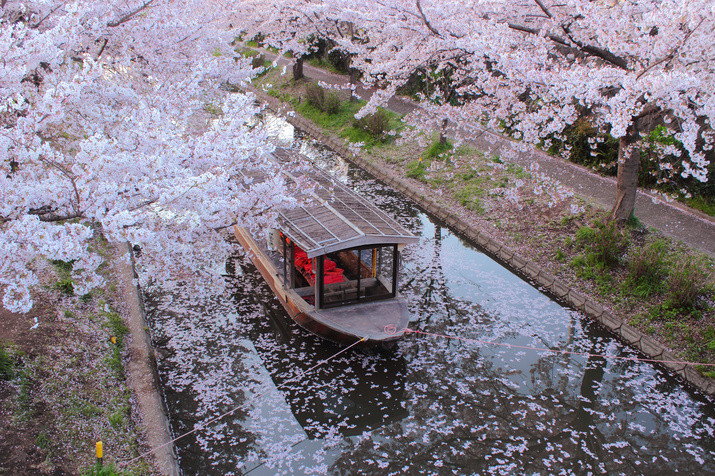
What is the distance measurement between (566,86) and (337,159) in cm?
1241

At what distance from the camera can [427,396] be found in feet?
27.1

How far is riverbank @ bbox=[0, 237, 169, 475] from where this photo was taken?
19.9ft

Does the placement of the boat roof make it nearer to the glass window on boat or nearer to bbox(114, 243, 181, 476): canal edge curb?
the glass window on boat

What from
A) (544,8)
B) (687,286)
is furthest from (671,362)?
(544,8)

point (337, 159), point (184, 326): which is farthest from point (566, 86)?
point (337, 159)

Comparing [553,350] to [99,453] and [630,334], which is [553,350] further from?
[99,453]

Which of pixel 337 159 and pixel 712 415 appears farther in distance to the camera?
pixel 337 159

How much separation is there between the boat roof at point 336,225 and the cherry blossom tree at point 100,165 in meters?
1.05

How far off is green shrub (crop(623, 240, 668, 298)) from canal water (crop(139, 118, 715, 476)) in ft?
3.88

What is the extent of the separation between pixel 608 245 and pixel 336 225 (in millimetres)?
6047

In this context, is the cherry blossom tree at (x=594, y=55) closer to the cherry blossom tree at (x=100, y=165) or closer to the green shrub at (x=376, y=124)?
the green shrub at (x=376, y=124)

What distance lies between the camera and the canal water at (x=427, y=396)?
7.11 m

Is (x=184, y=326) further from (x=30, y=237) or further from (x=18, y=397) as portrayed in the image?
(x=30, y=237)

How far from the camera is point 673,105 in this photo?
8.41 m
